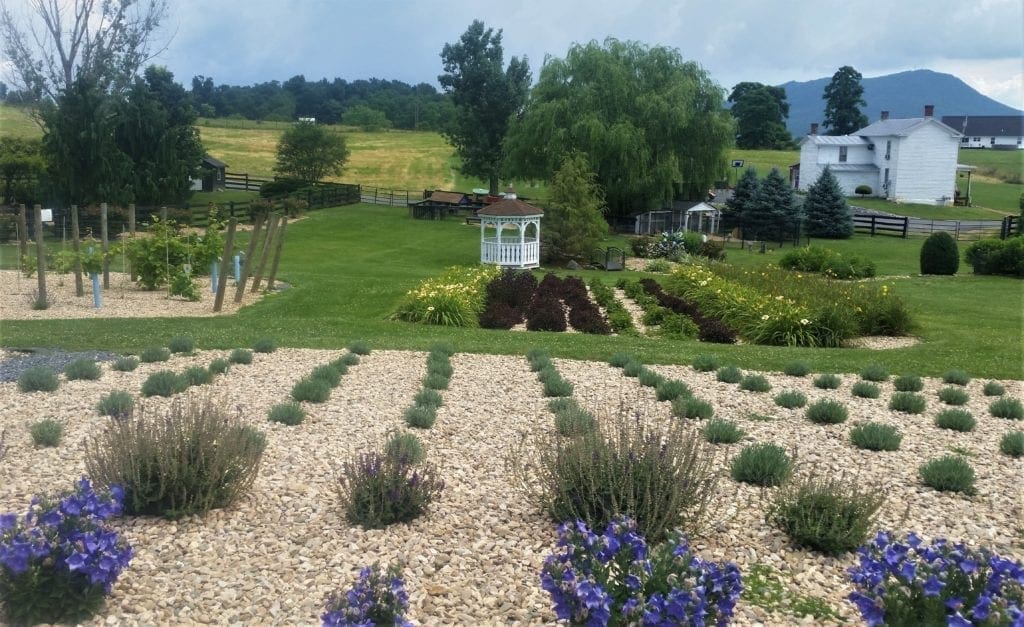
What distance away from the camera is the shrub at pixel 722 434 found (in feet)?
21.2

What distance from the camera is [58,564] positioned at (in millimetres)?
3621

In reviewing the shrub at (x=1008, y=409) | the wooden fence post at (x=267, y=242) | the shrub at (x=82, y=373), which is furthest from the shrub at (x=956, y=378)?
the wooden fence post at (x=267, y=242)

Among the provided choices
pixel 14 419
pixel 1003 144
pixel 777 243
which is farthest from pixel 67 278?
pixel 1003 144

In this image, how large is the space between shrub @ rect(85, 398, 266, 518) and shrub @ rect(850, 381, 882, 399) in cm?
596

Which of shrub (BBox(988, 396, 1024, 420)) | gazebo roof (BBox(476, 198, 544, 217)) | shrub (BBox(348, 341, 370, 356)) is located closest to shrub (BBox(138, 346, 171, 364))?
shrub (BBox(348, 341, 370, 356))

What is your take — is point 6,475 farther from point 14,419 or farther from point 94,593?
point 94,593

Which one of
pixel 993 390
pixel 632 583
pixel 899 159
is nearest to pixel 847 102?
pixel 899 159

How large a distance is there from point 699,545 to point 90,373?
6315 millimetres

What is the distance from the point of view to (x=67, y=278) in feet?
59.4

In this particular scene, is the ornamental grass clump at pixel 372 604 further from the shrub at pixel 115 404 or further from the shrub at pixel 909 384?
the shrub at pixel 909 384

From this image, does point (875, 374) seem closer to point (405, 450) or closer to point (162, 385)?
point (405, 450)

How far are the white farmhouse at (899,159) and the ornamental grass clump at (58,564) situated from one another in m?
54.0

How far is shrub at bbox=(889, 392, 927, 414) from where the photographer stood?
7.75 metres

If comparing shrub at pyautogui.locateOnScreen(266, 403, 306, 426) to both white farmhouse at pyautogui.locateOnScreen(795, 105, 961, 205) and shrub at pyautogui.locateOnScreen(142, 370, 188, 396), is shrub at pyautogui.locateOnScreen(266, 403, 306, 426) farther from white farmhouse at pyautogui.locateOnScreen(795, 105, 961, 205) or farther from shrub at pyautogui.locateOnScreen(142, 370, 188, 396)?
white farmhouse at pyautogui.locateOnScreen(795, 105, 961, 205)
